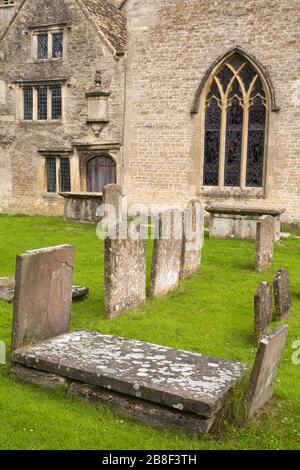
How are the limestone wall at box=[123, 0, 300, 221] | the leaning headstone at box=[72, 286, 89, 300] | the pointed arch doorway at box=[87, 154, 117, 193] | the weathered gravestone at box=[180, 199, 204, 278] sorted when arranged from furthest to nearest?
1. the pointed arch doorway at box=[87, 154, 117, 193]
2. the limestone wall at box=[123, 0, 300, 221]
3. the weathered gravestone at box=[180, 199, 204, 278]
4. the leaning headstone at box=[72, 286, 89, 300]

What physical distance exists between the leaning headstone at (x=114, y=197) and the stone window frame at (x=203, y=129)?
3.27m

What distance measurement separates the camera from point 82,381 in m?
4.98

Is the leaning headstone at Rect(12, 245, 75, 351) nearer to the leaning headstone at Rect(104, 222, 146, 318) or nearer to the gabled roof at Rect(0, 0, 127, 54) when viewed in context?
the leaning headstone at Rect(104, 222, 146, 318)

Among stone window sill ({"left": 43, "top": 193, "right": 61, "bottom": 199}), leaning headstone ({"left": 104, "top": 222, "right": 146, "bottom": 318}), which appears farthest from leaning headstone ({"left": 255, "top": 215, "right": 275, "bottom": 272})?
stone window sill ({"left": 43, "top": 193, "right": 61, "bottom": 199})

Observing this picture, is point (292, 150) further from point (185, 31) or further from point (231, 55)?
point (185, 31)

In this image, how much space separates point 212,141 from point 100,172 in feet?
15.9

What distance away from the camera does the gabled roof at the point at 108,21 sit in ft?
61.9

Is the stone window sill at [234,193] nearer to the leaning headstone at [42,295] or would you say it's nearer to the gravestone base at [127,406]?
the leaning headstone at [42,295]

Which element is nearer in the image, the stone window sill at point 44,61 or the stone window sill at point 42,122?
the stone window sill at point 44,61

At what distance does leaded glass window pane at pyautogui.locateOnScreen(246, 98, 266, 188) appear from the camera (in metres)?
17.2

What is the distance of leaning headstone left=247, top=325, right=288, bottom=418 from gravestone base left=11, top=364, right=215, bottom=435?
46 cm

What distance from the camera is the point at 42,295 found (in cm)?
589

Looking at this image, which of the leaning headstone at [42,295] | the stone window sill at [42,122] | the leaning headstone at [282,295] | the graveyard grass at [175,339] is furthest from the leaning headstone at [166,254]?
the stone window sill at [42,122]
